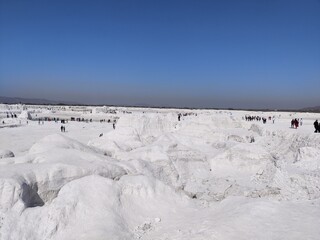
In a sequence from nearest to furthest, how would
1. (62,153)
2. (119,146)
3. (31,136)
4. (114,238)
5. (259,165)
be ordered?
(114,238), (62,153), (259,165), (119,146), (31,136)

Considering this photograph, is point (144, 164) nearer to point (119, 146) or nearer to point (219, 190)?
point (219, 190)

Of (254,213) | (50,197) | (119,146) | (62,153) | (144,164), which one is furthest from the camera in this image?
(119,146)

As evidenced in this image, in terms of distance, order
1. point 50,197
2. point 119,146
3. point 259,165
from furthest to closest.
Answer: point 119,146, point 259,165, point 50,197

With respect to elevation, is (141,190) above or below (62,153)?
below

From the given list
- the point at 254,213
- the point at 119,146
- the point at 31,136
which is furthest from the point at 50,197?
the point at 31,136

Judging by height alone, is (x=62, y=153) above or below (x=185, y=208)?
above

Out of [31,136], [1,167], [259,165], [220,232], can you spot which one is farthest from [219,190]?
[31,136]

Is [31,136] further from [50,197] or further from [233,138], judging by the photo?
[50,197]

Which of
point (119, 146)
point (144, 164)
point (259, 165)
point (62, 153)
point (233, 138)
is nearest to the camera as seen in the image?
point (62, 153)

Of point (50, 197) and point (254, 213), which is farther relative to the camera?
point (50, 197)
